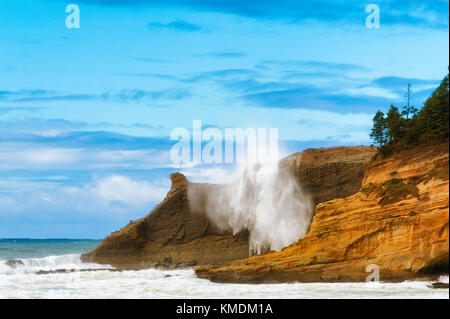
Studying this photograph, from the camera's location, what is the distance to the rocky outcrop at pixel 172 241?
36.7m

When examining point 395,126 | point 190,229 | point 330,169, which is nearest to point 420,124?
point 395,126

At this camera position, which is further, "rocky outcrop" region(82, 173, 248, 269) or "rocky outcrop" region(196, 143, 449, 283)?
"rocky outcrop" region(82, 173, 248, 269)

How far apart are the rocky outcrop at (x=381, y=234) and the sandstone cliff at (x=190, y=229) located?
6.17m

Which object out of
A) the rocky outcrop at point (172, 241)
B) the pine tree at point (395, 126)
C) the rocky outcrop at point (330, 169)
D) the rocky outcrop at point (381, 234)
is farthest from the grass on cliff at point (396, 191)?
the rocky outcrop at point (172, 241)

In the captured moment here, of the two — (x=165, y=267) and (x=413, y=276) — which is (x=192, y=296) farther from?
(x=165, y=267)

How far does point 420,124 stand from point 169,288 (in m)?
12.2

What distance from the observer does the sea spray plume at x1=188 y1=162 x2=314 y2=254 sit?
3456cm

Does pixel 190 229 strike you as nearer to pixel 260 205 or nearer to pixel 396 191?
pixel 260 205

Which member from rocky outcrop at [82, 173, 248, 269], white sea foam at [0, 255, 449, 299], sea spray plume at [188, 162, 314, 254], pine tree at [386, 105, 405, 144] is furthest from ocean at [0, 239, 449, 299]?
pine tree at [386, 105, 405, 144]

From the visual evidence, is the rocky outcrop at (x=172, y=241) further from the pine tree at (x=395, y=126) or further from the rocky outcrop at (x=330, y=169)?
the pine tree at (x=395, y=126)

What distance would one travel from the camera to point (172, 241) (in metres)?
37.5

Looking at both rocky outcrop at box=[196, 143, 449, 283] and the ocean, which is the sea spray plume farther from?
rocky outcrop at box=[196, 143, 449, 283]

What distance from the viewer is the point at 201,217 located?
124 feet

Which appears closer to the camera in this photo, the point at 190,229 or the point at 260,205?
the point at 260,205
